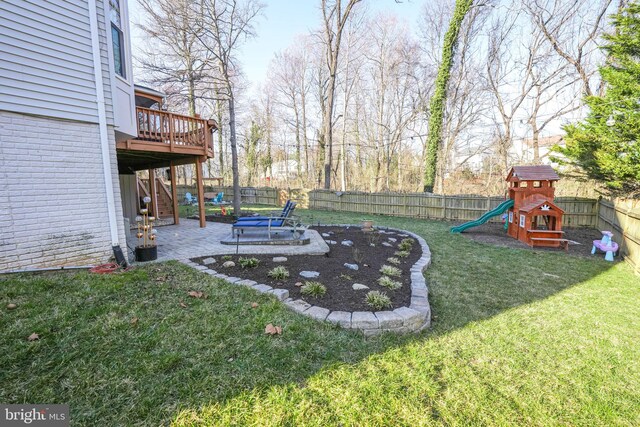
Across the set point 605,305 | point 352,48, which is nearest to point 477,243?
point 605,305

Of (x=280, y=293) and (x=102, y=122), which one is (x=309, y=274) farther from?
(x=102, y=122)

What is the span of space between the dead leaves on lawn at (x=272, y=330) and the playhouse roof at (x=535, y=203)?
729cm

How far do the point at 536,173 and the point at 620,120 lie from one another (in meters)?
2.45

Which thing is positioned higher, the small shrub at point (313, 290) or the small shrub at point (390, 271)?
the small shrub at point (313, 290)

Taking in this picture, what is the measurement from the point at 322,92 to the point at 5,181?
19364 millimetres

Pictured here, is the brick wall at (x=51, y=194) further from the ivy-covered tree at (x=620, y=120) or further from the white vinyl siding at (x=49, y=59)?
the ivy-covered tree at (x=620, y=120)

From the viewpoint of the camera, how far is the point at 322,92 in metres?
20.5

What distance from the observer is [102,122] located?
4.39 meters

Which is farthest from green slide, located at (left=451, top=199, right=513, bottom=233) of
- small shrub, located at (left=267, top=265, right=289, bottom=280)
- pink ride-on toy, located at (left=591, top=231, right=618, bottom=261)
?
small shrub, located at (left=267, top=265, right=289, bottom=280)

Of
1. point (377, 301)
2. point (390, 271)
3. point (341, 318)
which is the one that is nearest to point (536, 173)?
point (390, 271)

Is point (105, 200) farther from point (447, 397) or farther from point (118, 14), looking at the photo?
point (447, 397)

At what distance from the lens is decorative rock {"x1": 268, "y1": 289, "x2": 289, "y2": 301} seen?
3.35 m

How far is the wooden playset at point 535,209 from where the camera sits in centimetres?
689

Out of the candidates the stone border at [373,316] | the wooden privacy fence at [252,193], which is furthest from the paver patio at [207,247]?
the wooden privacy fence at [252,193]
